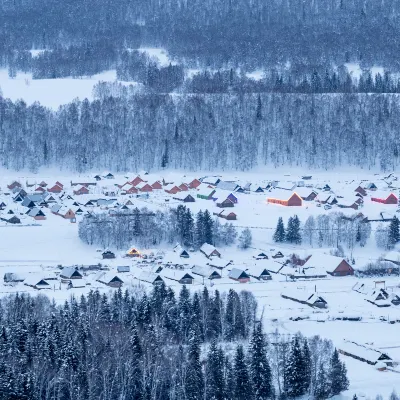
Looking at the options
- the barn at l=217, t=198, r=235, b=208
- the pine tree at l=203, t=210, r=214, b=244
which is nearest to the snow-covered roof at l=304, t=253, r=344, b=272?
the pine tree at l=203, t=210, r=214, b=244

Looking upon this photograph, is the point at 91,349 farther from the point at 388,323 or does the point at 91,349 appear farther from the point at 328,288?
the point at 328,288

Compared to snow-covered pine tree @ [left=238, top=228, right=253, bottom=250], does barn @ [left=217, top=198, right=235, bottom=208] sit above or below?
above

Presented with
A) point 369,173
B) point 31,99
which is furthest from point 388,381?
point 31,99

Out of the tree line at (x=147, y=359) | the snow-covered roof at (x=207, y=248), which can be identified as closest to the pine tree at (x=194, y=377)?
the tree line at (x=147, y=359)

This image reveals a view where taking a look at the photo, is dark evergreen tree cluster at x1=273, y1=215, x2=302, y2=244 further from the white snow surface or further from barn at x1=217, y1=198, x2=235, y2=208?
the white snow surface

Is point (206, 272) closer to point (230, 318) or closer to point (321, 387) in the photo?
point (230, 318)

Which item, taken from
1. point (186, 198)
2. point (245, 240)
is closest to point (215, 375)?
point (245, 240)

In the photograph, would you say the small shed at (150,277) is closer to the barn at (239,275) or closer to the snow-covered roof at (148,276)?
the snow-covered roof at (148,276)
